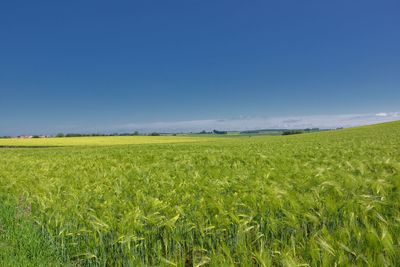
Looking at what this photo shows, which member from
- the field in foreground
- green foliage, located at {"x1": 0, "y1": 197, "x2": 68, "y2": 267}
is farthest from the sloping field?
the field in foreground

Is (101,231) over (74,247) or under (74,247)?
over

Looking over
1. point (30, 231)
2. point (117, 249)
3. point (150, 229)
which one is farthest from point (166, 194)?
point (30, 231)

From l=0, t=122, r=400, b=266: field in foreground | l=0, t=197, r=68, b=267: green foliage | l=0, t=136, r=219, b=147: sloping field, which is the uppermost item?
l=0, t=136, r=219, b=147: sloping field

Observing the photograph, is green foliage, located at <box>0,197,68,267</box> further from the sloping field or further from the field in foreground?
the sloping field

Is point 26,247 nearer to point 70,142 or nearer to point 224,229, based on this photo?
point 224,229

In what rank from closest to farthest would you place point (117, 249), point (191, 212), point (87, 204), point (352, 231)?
point (352, 231) < point (117, 249) < point (191, 212) < point (87, 204)

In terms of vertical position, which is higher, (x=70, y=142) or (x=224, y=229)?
(x=70, y=142)

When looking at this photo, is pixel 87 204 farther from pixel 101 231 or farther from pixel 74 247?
pixel 101 231

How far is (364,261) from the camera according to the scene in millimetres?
2348

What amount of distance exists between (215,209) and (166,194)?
1.22 meters

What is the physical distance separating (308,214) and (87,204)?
349 cm

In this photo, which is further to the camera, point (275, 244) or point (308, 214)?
point (308, 214)

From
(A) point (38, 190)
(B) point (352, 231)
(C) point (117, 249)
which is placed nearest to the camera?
(B) point (352, 231)

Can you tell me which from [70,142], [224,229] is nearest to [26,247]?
[224,229]
